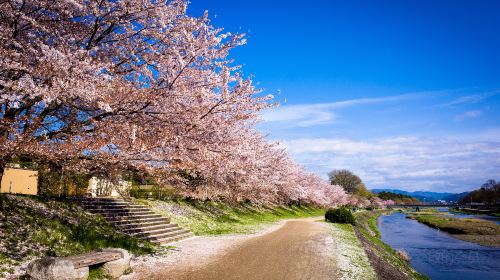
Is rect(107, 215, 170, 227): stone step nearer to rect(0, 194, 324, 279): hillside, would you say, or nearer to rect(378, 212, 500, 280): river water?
rect(0, 194, 324, 279): hillside

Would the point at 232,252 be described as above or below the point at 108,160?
below

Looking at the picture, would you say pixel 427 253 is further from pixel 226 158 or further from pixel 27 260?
pixel 27 260

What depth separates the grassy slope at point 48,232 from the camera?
11.2 m

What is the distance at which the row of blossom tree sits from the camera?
350 inches

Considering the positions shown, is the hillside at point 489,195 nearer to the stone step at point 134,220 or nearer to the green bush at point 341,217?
the green bush at point 341,217

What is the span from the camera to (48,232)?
1281 centimetres

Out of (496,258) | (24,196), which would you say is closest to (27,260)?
(24,196)

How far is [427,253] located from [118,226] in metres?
24.1

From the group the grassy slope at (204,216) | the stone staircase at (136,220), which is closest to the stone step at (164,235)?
the stone staircase at (136,220)

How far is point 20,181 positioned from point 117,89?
19697mm

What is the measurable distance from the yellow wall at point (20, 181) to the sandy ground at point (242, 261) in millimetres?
12758

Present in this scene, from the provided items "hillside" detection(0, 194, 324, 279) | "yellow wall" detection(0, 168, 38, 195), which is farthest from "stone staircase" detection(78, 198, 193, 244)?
"yellow wall" detection(0, 168, 38, 195)

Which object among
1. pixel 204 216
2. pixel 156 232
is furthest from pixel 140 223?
pixel 204 216

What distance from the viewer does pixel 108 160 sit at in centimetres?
945
